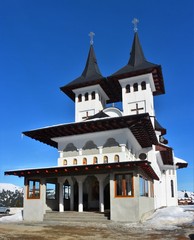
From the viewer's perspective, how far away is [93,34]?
3534 cm

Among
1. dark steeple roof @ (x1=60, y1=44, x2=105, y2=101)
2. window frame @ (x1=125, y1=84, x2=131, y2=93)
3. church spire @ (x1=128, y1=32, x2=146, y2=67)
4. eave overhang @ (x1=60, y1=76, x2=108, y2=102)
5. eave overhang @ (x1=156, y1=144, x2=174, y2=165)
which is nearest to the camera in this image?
eave overhang @ (x1=156, y1=144, x2=174, y2=165)

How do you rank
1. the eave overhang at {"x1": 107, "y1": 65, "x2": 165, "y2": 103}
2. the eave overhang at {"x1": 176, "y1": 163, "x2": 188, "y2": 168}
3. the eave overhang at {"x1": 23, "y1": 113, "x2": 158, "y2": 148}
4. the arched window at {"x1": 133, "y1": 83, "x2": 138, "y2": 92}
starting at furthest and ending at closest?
the eave overhang at {"x1": 176, "y1": 163, "x2": 188, "y2": 168}, the arched window at {"x1": 133, "y1": 83, "x2": 138, "y2": 92}, the eave overhang at {"x1": 107, "y1": 65, "x2": 165, "y2": 103}, the eave overhang at {"x1": 23, "y1": 113, "x2": 158, "y2": 148}

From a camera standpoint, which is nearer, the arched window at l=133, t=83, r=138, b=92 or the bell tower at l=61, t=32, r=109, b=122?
the arched window at l=133, t=83, r=138, b=92

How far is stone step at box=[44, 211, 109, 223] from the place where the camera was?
15.2 metres

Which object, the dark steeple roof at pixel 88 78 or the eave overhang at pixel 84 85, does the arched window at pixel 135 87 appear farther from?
the dark steeple roof at pixel 88 78

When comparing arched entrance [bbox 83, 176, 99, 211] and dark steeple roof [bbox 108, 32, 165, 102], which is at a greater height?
dark steeple roof [bbox 108, 32, 165, 102]

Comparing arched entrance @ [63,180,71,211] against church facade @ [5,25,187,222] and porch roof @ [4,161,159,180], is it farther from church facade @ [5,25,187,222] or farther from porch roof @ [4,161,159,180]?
porch roof @ [4,161,159,180]

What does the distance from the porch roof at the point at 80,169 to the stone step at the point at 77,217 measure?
2.19 metres

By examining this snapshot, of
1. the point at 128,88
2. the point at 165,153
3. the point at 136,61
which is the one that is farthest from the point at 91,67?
the point at 165,153

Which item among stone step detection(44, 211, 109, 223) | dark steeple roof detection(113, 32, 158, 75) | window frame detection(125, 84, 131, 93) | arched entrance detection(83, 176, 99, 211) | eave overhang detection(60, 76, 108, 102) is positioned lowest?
stone step detection(44, 211, 109, 223)

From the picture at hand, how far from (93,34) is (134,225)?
26.6m

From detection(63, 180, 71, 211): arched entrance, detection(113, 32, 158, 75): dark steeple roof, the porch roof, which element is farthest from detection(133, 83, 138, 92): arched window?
the porch roof

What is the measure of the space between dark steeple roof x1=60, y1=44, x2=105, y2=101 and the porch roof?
13280mm

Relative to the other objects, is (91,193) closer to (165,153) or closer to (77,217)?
(77,217)
